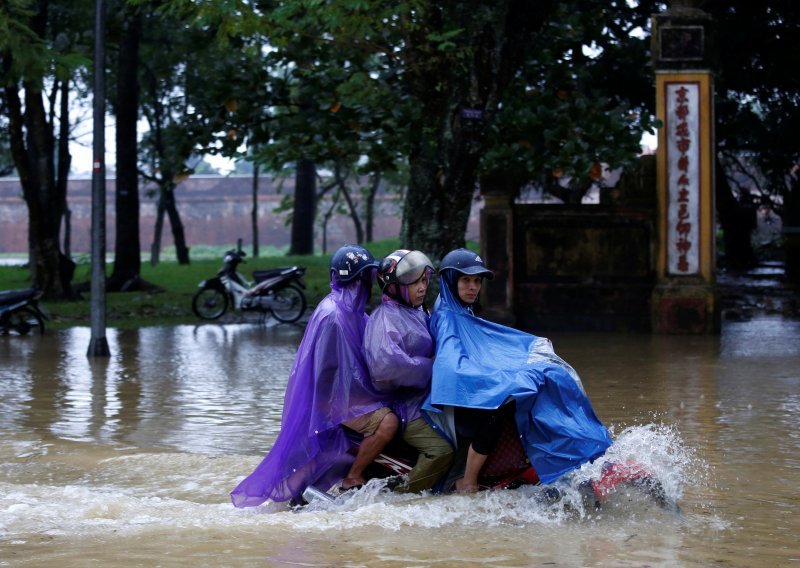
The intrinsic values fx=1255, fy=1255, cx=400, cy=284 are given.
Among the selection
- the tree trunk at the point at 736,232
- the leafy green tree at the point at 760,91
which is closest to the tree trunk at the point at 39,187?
the leafy green tree at the point at 760,91

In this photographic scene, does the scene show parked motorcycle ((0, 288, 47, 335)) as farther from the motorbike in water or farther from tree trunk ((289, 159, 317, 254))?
tree trunk ((289, 159, 317, 254))

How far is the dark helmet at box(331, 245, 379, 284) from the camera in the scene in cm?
671

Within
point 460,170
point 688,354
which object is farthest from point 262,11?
point 688,354

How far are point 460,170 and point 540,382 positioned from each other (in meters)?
10.00

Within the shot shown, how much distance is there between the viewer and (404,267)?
21.4 ft

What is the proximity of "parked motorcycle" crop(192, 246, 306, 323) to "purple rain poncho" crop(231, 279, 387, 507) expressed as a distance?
12.9 metres

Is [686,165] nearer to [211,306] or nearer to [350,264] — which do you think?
[211,306]

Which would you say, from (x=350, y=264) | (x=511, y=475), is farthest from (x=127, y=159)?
(x=511, y=475)

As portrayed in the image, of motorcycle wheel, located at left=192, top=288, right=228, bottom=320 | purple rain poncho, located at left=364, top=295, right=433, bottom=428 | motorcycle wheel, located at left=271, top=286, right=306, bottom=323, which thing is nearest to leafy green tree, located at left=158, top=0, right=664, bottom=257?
motorcycle wheel, located at left=271, top=286, right=306, bottom=323

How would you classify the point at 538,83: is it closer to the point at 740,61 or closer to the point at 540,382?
the point at 740,61

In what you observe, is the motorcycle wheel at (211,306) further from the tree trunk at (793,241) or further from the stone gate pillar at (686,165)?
the tree trunk at (793,241)

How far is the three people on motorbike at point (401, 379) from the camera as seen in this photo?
252 inches

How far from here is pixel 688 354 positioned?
14.6 meters

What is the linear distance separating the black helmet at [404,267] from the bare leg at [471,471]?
0.94 m
